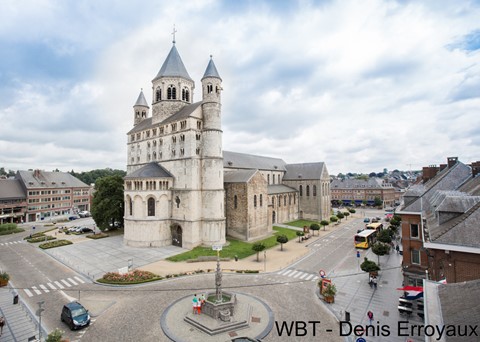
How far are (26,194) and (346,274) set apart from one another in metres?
79.8

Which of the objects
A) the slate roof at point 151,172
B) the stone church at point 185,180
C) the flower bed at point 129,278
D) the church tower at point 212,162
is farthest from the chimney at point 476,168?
the slate roof at point 151,172

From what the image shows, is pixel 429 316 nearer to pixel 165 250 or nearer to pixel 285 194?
pixel 165 250

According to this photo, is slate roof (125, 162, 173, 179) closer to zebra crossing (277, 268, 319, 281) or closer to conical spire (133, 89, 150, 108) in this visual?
conical spire (133, 89, 150, 108)

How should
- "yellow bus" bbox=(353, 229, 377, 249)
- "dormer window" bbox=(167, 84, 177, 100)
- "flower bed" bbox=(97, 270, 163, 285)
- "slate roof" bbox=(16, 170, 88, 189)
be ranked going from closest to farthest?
"flower bed" bbox=(97, 270, 163, 285), "yellow bus" bbox=(353, 229, 377, 249), "dormer window" bbox=(167, 84, 177, 100), "slate roof" bbox=(16, 170, 88, 189)

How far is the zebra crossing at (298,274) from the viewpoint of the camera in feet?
89.4

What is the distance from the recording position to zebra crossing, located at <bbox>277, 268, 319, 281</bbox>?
2726 cm

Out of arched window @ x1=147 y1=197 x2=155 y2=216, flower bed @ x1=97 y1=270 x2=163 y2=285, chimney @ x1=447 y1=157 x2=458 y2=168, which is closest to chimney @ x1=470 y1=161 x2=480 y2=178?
chimney @ x1=447 y1=157 x2=458 y2=168

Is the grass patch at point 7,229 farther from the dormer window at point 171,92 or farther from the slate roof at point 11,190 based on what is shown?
the dormer window at point 171,92

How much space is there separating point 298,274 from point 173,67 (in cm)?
4098

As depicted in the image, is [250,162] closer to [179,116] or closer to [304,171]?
[304,171]

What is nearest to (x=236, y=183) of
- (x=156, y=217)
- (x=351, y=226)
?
(x=156, y=217)

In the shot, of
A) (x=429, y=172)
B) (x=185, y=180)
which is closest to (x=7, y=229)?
(x=185, y=180)

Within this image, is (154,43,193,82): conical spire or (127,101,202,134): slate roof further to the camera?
(154,43,193,82): conical spire

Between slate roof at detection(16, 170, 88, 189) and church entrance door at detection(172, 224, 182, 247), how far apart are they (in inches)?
2091
